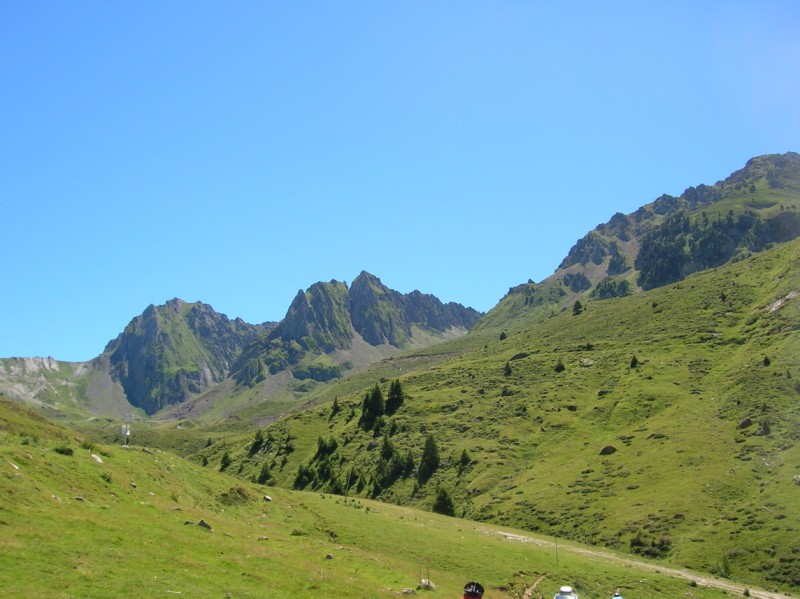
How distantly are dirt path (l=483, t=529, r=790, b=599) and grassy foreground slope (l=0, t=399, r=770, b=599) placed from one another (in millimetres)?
648

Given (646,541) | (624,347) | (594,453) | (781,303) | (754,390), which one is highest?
(781,303)

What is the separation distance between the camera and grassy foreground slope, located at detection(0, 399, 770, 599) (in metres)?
21.8

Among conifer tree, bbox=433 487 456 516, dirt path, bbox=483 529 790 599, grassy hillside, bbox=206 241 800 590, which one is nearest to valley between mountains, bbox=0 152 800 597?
conifer tree, bbox=433 487 456 516

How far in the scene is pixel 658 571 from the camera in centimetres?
5097

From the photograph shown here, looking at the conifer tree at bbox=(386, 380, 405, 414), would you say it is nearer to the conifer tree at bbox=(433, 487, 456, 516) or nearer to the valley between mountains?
the valley between mountains

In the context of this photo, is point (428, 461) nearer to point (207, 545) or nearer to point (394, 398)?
point (394, 398)

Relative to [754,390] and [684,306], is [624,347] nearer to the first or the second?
[684,306]

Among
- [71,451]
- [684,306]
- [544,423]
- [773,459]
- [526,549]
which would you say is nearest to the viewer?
[71,451]

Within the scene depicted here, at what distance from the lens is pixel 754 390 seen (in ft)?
323

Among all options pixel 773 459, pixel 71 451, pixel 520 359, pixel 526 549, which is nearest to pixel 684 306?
pixel 520 359

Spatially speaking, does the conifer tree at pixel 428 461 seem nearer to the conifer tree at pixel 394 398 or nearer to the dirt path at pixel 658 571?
the conifer tree at pixel 394 398

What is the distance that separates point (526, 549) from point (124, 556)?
39088 millimetres

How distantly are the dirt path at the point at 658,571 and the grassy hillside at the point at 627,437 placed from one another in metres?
4.74

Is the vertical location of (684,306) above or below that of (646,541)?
above
